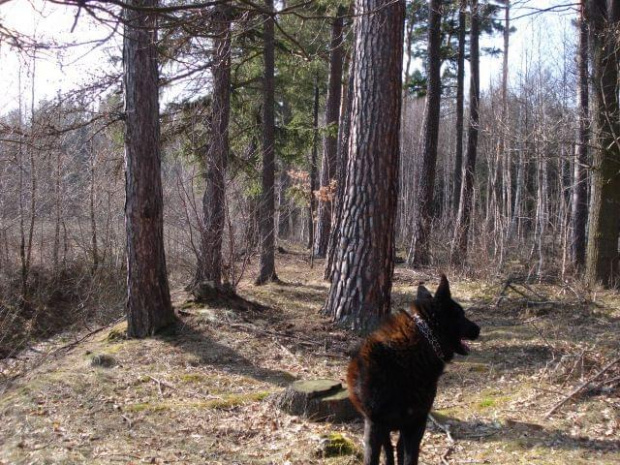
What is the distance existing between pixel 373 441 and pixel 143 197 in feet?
21.3

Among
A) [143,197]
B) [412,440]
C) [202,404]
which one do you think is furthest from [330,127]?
[412,440]

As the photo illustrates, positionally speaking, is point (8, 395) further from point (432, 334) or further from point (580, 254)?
point (580, 254)

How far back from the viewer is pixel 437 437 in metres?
5.55

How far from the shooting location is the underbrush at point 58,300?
45.1 ft

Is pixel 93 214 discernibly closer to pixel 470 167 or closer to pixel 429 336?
pixel 470 167

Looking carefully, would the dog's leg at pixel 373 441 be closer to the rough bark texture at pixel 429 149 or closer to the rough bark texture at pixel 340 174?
the rough bark texture at pixel 340 174

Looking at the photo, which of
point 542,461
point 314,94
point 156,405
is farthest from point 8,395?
point 314,94

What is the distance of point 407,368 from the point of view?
415 cm

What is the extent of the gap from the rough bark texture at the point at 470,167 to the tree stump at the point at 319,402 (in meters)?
10.8

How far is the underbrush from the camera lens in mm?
13734

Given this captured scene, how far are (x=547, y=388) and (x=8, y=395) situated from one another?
6.87 m

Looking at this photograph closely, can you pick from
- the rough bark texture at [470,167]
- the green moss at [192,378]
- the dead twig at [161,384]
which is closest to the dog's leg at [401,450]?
the dead twig at [161,384]

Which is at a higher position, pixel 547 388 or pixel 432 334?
pixel 432 334

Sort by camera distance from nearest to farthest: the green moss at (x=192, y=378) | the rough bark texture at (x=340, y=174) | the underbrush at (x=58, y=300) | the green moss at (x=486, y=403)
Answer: the green moss at (x=486, y=403) → the green moss at (x=192, y=378) → the underbrush at (x=58, y=300) → the rough bark texture at (x=340, y=174)
